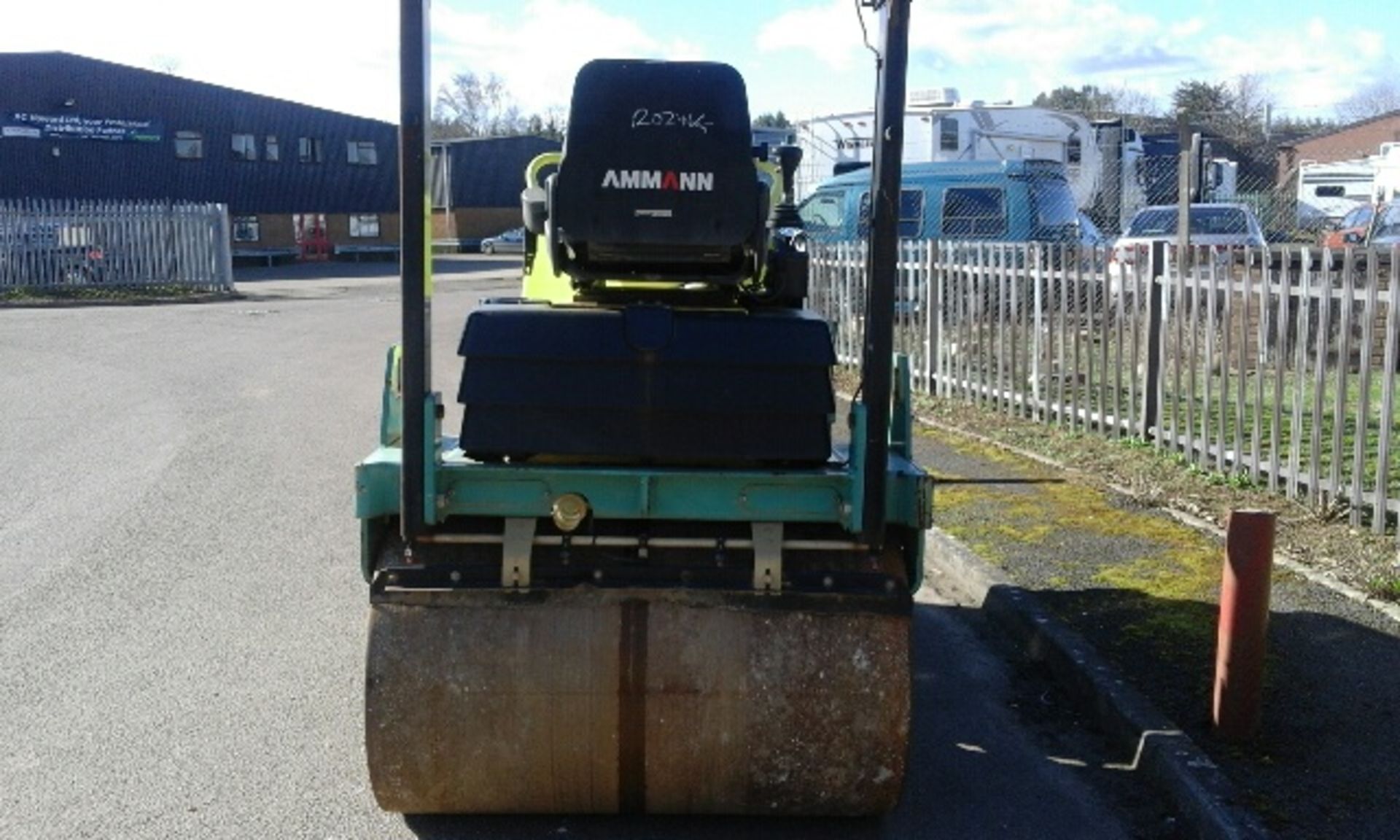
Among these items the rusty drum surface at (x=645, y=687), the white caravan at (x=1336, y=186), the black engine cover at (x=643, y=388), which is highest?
the white caravan at (x=1336, y=186)

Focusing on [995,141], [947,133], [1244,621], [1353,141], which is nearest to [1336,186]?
[995,141]

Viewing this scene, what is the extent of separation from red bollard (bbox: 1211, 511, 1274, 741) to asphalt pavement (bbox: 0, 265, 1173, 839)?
43 centimetres

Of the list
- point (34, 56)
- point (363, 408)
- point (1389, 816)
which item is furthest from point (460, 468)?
point (34, 56)

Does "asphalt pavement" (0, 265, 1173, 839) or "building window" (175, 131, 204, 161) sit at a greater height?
"building window" (175, 131, 204, 161)

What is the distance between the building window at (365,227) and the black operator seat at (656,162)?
55381mm

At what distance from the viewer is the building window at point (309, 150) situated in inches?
2208

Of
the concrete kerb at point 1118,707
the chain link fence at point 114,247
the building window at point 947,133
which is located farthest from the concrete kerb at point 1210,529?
the chain link fence at point 114,247

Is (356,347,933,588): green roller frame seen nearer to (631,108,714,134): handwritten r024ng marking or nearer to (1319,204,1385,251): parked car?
(631,108,714,134): handwritten r024ng marking

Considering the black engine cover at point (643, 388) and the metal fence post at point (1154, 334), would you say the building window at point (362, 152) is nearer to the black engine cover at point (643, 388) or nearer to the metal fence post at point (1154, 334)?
the metal fence post at point (1154, 334)

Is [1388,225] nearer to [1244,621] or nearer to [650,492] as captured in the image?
[1244,621]

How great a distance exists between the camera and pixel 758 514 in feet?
14.4

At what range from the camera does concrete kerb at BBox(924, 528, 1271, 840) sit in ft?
14.8

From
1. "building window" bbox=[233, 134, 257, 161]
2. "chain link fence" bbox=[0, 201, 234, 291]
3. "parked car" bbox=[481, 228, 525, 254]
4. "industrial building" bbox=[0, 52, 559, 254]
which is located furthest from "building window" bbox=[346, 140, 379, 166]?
"chain link fence" bbox=[0, 201, 234, 291]

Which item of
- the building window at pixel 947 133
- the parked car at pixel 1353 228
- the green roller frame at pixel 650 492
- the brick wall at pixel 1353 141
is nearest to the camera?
the green roller frame at pixel 650 492
